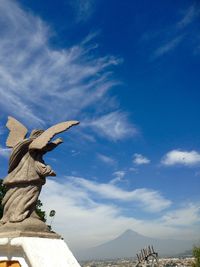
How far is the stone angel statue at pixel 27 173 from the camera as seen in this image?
6.05m

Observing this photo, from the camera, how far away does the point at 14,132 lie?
7.20 metres

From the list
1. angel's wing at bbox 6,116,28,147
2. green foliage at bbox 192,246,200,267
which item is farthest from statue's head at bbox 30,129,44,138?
green foliage at bbox 192,246,200,267

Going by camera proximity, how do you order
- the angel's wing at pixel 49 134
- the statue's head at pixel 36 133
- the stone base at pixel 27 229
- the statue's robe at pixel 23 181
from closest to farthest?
1. the stone base at pixel 27 229
2. the statue's robe at pixel 23 181
3. the angel's wing at pixel 49 134
4. the statue's head at pixel 36 133

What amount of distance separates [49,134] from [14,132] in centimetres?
107

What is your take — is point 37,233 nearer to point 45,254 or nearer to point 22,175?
point 45,254

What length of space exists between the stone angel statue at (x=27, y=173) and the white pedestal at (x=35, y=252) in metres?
0.50

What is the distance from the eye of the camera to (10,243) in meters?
5.40

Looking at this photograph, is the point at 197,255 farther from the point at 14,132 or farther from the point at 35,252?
the point at 35,252

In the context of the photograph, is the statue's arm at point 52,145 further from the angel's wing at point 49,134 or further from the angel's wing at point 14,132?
the angel's wing at point 14,132

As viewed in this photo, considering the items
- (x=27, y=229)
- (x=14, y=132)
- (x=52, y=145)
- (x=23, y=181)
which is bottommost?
(x=27, y=229)

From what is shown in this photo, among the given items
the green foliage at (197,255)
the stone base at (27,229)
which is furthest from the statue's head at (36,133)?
the green foliage at (197,255)

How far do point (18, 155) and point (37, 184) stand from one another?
634 mm

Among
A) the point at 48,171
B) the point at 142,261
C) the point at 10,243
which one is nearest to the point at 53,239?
the point at 10,243

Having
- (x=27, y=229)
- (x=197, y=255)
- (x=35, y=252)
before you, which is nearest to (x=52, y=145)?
(x=27, y=229)
